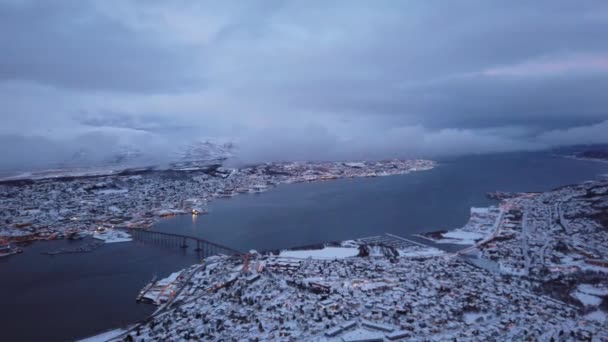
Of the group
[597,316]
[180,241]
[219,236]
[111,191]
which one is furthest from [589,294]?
[111,191]

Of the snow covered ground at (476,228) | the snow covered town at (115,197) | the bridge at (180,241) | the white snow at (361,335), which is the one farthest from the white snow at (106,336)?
the snow covered ground at (476,228)

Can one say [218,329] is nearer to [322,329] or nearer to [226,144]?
[322,329]

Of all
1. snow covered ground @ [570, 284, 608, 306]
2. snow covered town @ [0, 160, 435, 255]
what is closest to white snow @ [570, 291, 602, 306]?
snow covered ground @ [570, 284, 608, 306]

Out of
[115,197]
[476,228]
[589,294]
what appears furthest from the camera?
[115,197]

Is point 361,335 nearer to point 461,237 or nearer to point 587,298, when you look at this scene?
point 587,298

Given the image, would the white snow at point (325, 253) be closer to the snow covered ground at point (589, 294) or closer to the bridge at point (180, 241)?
the bridge at point (180, 241)
